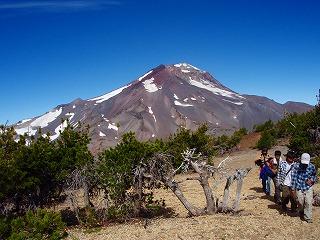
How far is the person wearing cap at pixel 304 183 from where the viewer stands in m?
A: 12.8

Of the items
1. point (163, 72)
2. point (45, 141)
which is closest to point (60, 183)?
point (45, 141)

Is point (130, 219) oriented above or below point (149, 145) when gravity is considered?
below

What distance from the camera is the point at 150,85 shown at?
16262cm

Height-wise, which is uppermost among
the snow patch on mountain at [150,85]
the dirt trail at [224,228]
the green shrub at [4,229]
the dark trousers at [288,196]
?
the snow patch on mountain at [150,85]

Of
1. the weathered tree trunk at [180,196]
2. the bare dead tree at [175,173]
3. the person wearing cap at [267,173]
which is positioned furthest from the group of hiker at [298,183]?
the weathered tree trunk at [180,196]

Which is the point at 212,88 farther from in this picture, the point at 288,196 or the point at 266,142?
the point at 288,196

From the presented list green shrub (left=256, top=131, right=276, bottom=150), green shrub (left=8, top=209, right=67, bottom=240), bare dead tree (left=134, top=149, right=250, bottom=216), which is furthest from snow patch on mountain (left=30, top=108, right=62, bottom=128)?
green shrub (left=8, top=209, right=67, bottom=240)

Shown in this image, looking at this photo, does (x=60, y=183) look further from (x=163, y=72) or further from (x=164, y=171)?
(x=163, y=72)

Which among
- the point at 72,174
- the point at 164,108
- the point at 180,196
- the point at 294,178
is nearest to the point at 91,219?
the point at 72,174

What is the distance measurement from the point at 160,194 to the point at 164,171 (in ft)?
22.8

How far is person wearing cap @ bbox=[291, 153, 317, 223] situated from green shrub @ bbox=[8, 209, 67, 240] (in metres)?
6.47

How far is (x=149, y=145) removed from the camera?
15094 millimetres

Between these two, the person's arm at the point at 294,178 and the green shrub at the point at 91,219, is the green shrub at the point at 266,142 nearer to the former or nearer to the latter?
the person's arm at the point at 294,178

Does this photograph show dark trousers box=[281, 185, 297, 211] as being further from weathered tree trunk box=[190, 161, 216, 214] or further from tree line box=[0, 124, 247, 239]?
tree line box=[0, 124, 247, 239]
